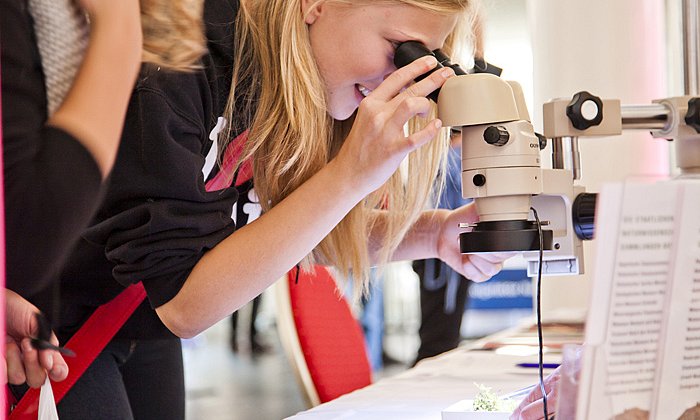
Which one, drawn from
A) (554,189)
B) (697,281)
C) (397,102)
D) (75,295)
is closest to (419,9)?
(397,102)

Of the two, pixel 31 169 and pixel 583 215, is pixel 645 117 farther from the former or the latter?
pixel 31 169

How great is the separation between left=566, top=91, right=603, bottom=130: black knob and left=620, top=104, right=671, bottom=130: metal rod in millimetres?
39

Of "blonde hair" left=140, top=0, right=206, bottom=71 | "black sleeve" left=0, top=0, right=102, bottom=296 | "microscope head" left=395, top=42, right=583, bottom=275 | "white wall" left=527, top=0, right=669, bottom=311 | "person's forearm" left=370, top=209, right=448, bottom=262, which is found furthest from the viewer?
"white wall" left=527, top=0, right=669, bottom=311

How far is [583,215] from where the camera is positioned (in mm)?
961

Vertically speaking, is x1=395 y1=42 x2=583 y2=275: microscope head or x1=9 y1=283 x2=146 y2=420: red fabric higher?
x1=395 y1=42 x2=583 y2=275: microscope head

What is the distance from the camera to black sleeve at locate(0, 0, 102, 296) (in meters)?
0.53

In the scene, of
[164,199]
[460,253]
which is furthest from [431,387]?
[164,199]

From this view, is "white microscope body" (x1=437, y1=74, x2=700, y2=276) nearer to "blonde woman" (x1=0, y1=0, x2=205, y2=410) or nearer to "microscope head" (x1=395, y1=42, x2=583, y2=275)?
"microscope head" (x1=395, y1=42, x2=583, y2=275)

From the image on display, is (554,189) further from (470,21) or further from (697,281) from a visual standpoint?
(470,21)

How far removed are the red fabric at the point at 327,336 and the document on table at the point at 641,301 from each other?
1319 millimetres

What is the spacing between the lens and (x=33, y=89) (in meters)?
0.55

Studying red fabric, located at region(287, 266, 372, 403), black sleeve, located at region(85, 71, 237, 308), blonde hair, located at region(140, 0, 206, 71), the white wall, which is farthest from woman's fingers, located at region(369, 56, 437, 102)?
the white wall

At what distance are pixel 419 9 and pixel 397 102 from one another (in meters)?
0.22

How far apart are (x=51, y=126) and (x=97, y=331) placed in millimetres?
657
